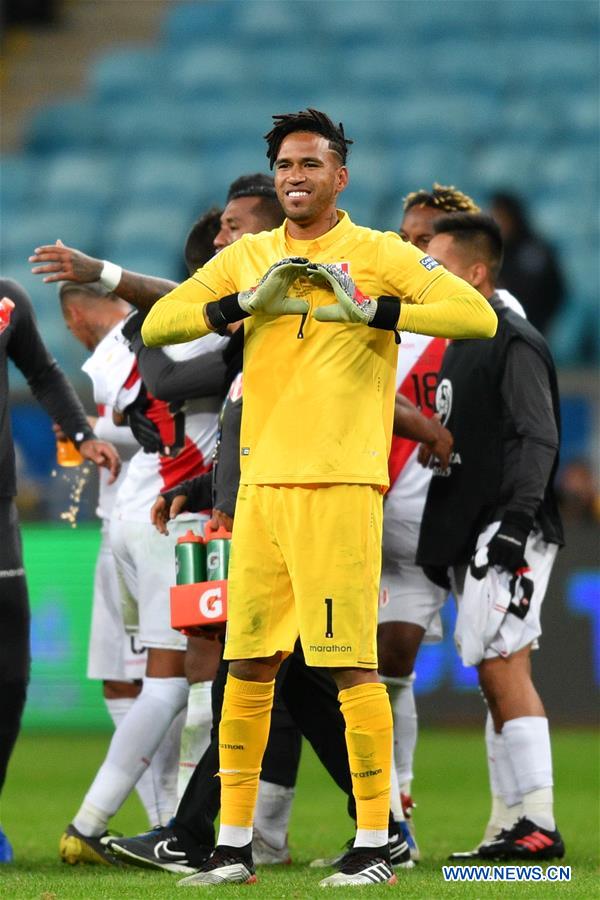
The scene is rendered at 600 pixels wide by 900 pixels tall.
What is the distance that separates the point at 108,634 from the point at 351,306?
277cm

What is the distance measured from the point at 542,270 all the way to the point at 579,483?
260cm

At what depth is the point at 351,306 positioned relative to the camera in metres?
4.59

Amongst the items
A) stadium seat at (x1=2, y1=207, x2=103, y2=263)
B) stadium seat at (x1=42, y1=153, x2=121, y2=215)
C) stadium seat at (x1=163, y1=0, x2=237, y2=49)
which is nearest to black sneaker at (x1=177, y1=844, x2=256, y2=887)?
stadium seat at (x1=2, y1=207, x2=103, y2=263)

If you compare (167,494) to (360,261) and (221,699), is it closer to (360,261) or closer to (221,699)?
(221,699)

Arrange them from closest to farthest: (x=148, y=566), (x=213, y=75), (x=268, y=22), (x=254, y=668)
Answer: (x=254, y=668)
(x=148, y=566)
(x=213, y=75)
(x=268, y=22)

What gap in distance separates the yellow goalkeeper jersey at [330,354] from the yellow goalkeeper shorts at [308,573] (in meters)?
0.07

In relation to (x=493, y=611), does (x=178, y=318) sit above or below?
above

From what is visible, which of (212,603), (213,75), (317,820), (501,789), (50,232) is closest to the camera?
(212,603)

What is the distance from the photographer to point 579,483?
12055mm

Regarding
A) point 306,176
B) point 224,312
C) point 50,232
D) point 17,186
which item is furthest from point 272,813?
point 17,186

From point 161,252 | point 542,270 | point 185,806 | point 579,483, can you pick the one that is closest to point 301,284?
point 185,806

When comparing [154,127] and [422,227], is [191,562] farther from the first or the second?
[154,127]

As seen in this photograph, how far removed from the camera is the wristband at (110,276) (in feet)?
18.0

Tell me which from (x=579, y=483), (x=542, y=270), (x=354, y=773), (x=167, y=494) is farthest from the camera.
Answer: (x=542, y=270)
